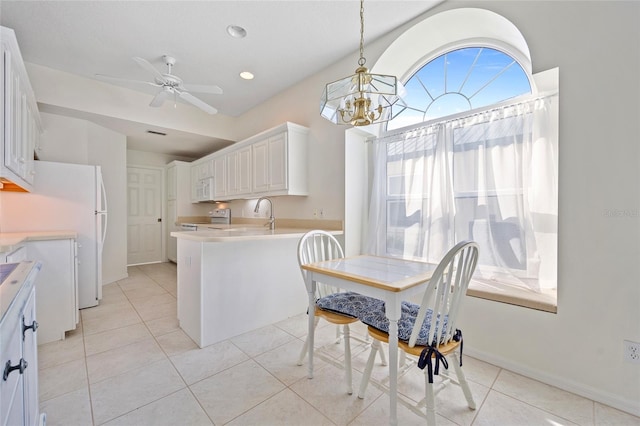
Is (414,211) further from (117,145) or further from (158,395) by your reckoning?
(117,145)

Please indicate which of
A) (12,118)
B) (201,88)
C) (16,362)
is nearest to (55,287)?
(12,118)

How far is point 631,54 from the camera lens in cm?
152

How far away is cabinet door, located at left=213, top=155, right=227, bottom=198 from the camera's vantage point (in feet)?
14.9

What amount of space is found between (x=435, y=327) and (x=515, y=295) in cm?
102

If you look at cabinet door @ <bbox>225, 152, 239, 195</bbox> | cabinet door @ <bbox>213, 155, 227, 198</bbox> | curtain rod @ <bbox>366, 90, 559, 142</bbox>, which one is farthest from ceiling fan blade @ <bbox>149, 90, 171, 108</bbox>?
curtain rod @ <bbox>366, 90, 559, 142</bbox>

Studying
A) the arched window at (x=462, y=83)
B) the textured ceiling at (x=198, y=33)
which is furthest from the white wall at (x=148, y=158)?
the arched window at (x=462, y=83)

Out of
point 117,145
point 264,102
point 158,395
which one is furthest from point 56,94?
point 158,395

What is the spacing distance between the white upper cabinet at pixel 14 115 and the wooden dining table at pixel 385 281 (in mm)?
2171

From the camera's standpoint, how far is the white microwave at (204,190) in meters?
4.89

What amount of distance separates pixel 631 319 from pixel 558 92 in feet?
4.73

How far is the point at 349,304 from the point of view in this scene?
1817mm

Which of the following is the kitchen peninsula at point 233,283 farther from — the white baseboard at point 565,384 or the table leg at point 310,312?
the white baseboard at point 565,384

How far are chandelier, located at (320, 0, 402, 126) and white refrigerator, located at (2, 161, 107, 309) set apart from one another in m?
3.19

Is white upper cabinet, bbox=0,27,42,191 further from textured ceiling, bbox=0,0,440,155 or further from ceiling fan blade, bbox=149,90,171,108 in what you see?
ceiling fan blade, bbox=149,90,171,108
